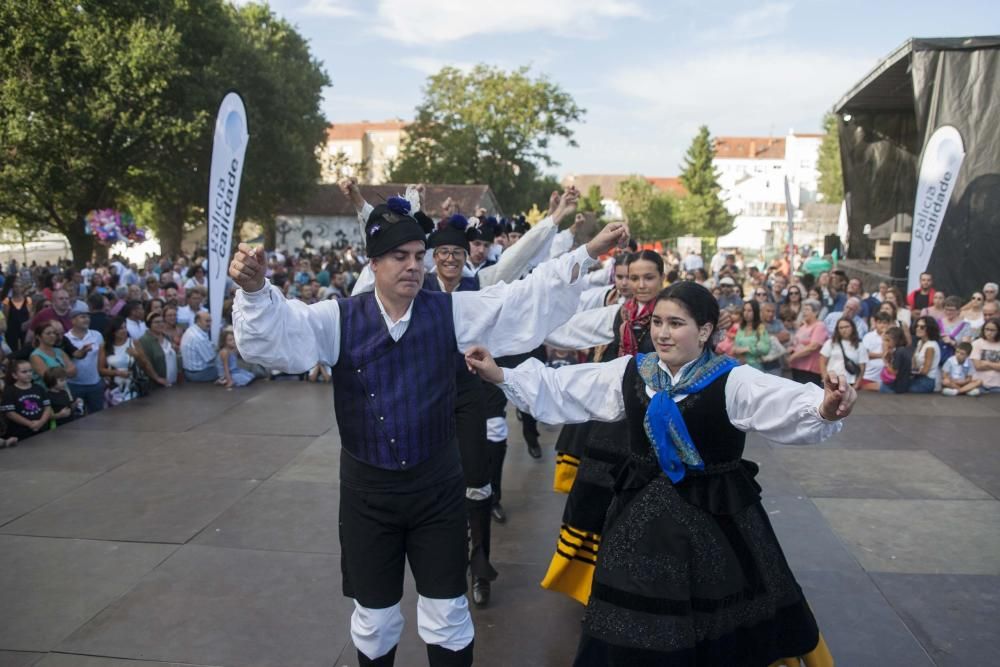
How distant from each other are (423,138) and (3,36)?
1214 inches

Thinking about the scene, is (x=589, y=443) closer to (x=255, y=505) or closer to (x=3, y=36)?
(x=255, y=505)

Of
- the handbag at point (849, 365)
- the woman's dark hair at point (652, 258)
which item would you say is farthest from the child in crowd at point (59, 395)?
the handbag at point (849, 365)

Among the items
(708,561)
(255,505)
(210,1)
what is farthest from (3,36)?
(708,561)

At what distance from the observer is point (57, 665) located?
362cm

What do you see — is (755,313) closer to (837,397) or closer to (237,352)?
(237,352)

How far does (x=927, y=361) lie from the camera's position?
9750mm

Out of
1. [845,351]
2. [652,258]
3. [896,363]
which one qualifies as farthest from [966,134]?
[652,258]

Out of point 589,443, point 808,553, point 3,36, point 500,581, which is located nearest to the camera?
point 589,443

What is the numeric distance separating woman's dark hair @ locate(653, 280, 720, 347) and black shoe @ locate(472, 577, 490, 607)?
1.97 m

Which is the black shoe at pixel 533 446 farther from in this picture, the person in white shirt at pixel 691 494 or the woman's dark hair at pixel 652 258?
the person in white shirt at pixel 691 494

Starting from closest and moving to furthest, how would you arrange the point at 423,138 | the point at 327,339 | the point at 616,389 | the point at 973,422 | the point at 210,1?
the point at 327,339 < the point at 616,389 < the point at 973,422 < the point at 210,1 < the point at 423,138

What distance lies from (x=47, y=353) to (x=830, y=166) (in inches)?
2585

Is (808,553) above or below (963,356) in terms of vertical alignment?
below

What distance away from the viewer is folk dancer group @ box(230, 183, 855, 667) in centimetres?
274
